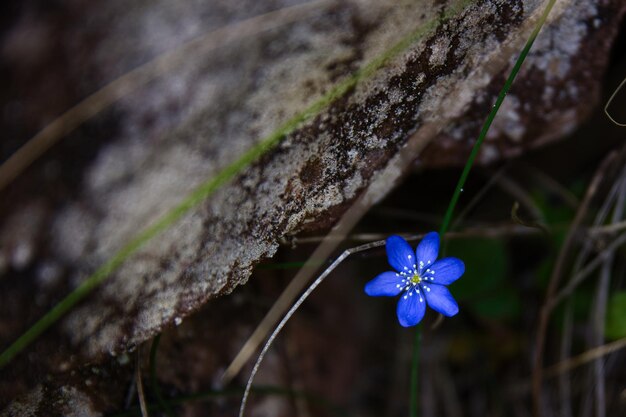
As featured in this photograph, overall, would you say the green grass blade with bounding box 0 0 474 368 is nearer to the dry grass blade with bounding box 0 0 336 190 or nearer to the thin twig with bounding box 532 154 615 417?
the dry grass blade with bounding box 0 0 336 190

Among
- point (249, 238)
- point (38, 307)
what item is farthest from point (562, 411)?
point (38, 307)

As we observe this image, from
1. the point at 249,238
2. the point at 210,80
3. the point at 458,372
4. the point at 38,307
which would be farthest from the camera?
the point at 458,372

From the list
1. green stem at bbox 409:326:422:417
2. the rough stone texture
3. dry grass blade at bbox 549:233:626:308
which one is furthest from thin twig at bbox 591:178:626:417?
green stem at bbox 409:326:422:417

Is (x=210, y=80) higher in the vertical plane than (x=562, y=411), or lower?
higher

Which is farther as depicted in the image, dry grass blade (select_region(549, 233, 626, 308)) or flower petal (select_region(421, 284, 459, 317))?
dry grass blade (select_region(549, 233, 626, 308))

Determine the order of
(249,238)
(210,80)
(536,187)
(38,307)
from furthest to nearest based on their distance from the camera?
1. (536,187)
2. (210,80)
3. (38,307)
4. (249,238)

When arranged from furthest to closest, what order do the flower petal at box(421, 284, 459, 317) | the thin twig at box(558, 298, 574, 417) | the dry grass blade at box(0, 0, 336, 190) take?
the thin twig at box(558, 298, 574, 417)
the dry grass blade at box(0, 0, 336, 190)
the flower petal at box(421, 284, 459, 317)

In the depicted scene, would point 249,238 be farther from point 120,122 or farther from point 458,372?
point 458,372

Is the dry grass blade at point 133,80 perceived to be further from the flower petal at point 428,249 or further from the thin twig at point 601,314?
the thin twig at point 601,314
